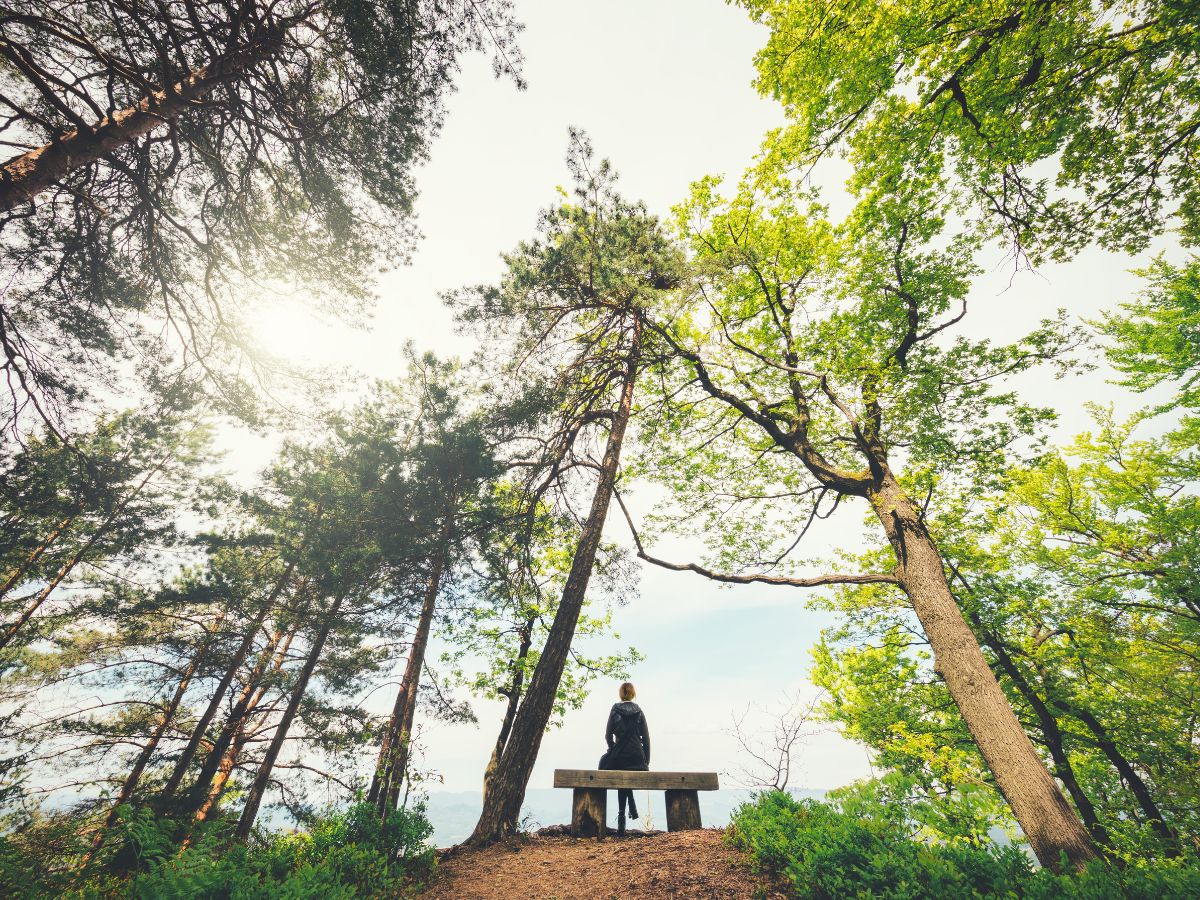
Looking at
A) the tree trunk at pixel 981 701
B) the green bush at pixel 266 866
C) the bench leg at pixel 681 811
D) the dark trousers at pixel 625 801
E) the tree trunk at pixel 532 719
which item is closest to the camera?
the green bush at pixel 266 866

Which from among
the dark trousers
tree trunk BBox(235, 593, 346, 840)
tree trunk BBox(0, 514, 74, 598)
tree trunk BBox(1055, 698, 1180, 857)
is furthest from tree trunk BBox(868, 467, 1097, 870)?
tree trunk BBox(0, 514, 74, 598)

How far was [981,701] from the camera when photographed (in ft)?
15.3

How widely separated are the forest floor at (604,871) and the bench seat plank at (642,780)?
0.46m

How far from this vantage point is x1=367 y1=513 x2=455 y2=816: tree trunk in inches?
235

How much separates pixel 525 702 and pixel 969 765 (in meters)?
12.1

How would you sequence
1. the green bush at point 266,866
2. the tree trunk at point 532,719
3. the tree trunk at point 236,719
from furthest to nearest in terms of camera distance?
the tree trunk at point 236,719 < the tree trunk at point 532,719 < the green bush at point 266,866

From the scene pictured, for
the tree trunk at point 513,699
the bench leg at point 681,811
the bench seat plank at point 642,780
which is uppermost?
the tree trunk at point 513,699

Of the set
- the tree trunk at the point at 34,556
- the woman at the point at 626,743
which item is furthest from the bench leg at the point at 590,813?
the tree trunk at the point at 34,556

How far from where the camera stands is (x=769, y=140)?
674 cm

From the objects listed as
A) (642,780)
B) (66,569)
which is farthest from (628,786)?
(66,569)

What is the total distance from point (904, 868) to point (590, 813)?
13.2ft

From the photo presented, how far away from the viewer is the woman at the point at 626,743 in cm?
595

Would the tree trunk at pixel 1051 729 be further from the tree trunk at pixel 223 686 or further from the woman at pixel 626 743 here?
the tree trunk at pixel 223 686

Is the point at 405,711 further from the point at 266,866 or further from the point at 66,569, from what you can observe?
the point at 66,569
